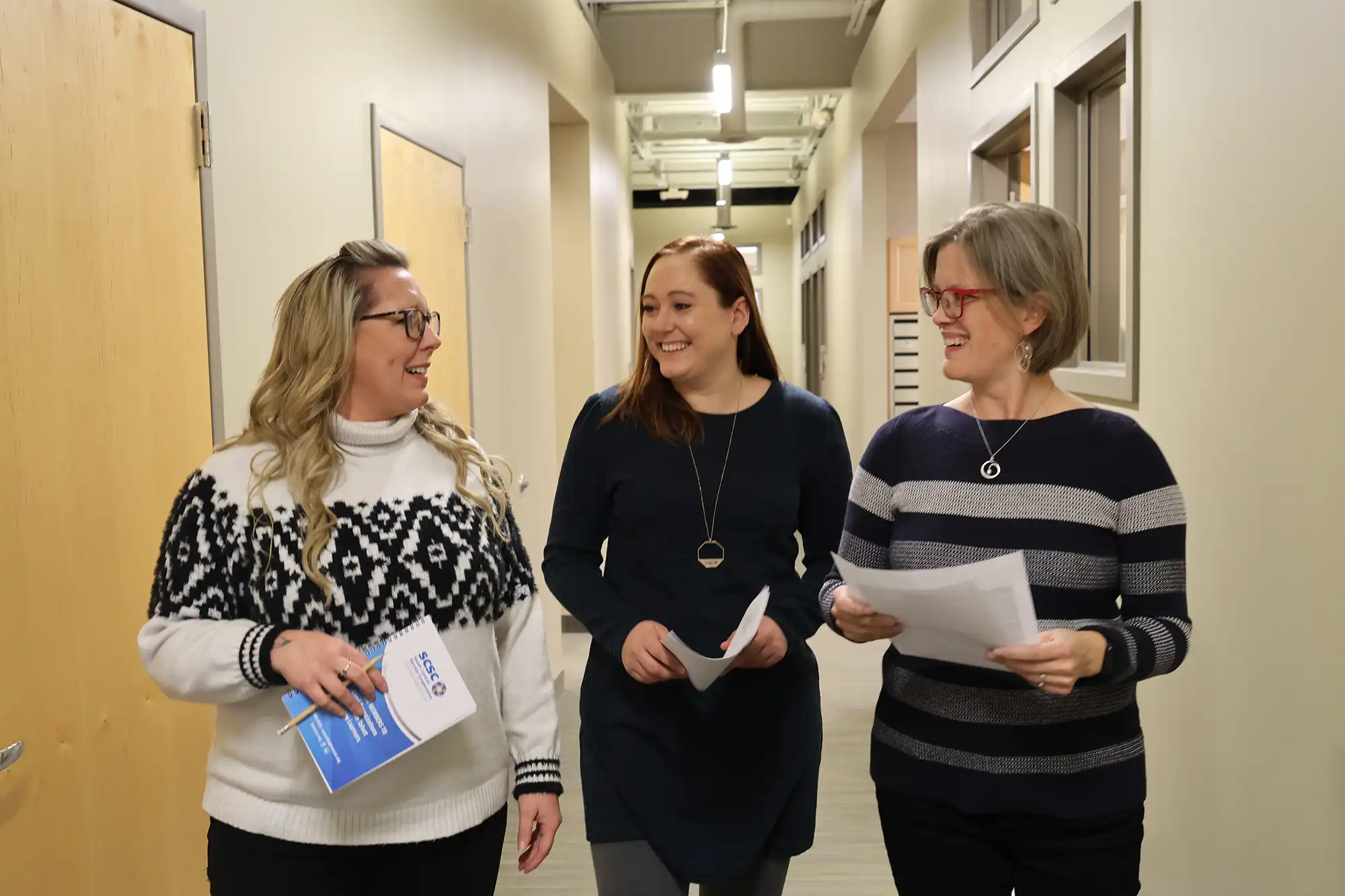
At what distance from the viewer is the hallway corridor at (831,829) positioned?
3154 mm

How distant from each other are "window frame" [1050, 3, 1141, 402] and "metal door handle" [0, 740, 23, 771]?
6.03ft

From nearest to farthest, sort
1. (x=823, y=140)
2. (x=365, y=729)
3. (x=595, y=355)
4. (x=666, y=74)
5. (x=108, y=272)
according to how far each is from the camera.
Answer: (x=365, y=729) < (x=108, y=272) < (x=595, y=355) < (x=666, y=74) < (x=823, y=140)

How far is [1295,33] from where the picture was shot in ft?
5.96

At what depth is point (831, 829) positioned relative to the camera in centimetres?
355

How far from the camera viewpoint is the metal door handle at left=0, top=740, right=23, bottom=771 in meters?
1.47

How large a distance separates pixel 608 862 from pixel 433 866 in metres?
0.39

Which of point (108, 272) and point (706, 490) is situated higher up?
point (108, 272)

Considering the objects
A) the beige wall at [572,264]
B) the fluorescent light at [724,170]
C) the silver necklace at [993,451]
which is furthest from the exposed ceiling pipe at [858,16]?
the silver necklace at [993,451]

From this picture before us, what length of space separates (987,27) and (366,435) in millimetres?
3708

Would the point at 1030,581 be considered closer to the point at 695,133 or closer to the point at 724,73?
the point at 724,73

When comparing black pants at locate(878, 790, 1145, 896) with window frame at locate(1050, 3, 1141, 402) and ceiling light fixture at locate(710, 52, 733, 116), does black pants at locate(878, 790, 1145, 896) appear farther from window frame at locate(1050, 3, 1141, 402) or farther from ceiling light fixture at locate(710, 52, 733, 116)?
ceiling light fixture at locate(710, 52, 733, 116)

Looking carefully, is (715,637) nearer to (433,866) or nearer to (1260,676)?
(433,866)

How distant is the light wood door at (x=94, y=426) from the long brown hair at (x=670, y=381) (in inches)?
30.5

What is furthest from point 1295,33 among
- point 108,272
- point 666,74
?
point 666,74
